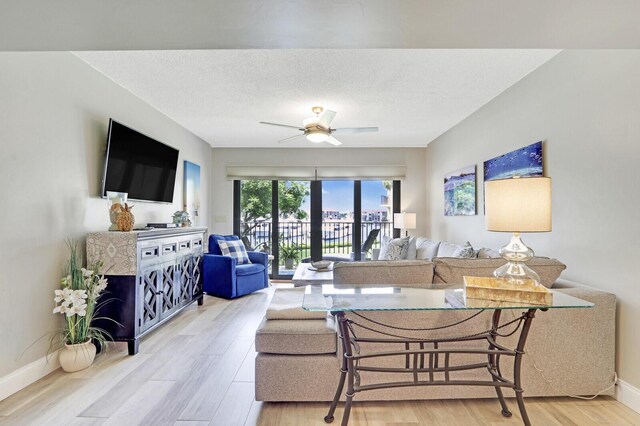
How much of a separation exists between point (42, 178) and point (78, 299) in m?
0.94

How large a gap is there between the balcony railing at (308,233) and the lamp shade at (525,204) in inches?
169

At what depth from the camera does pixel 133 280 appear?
2734mm

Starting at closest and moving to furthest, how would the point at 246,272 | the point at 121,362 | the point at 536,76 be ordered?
1. the point at 121,362
2. the point at 536,76
3. the point at 246,272

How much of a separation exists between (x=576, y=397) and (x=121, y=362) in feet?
10.7

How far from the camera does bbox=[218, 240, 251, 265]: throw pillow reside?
4.78m

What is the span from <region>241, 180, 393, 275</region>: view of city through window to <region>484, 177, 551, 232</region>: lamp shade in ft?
14.2

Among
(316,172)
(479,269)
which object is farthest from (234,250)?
(479,269)

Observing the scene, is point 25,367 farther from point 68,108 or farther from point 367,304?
point 367,304

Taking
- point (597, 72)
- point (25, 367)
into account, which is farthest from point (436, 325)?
point (25, 367)

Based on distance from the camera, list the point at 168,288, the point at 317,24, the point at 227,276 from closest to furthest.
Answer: the point at 317,24 < the point at 168,288 < the point at 227,276

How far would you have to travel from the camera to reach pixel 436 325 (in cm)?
190

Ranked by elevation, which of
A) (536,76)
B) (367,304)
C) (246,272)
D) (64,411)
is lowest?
(64,411)

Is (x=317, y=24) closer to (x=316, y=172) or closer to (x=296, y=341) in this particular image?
(x=296, y=341)

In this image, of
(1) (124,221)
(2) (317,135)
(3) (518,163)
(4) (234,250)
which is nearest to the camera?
(1) (124,221)
